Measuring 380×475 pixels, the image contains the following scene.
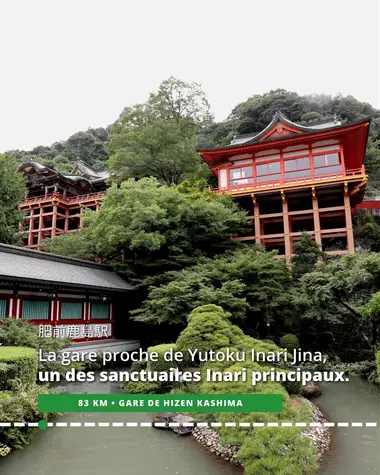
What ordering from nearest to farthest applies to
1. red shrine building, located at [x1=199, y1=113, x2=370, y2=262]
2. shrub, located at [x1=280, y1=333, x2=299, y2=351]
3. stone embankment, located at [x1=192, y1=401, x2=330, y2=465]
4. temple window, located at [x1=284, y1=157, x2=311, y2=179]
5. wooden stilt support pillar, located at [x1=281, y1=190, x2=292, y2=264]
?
stone embankment, located at [x1=192, y1=401, x2=330, y2=465] → shrub, located at [x1=280, y1=333, x2=299, y2=351] → wooden stilt support pillar, located at [x1=281, y1=190, x2=292, y2=264] → red shrine building, located at [x1=199, y1=113, x2=370, y2=262] → temple window, located at [x1=284, y1=157, x2=311, y2=179]

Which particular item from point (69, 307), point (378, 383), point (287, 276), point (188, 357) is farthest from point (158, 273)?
point (378, 383)

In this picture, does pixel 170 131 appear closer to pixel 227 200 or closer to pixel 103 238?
pixel 227 200

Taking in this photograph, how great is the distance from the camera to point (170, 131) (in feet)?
78.9

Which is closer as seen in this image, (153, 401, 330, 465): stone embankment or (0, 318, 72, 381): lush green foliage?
(153, 401, 330, 465): stone embankment

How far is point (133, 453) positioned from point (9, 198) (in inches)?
800

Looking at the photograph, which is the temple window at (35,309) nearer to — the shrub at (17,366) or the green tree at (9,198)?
the shrub at (17,366)

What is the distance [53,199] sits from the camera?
32000mm

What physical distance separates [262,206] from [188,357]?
16070 millimetres

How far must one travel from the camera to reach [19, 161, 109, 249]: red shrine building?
32.3m

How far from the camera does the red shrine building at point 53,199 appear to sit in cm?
3231

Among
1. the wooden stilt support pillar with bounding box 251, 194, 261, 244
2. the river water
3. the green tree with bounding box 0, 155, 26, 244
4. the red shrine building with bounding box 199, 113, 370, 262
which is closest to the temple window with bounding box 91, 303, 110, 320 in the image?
the river water

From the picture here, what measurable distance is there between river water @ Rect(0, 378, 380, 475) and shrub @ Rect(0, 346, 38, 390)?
1.07 m

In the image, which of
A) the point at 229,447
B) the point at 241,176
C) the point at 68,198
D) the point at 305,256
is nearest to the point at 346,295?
the point at 305,256

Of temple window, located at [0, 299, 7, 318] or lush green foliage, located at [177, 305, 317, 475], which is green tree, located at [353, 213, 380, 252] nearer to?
lush green foliage, located at [177, 305, 317, 475]
